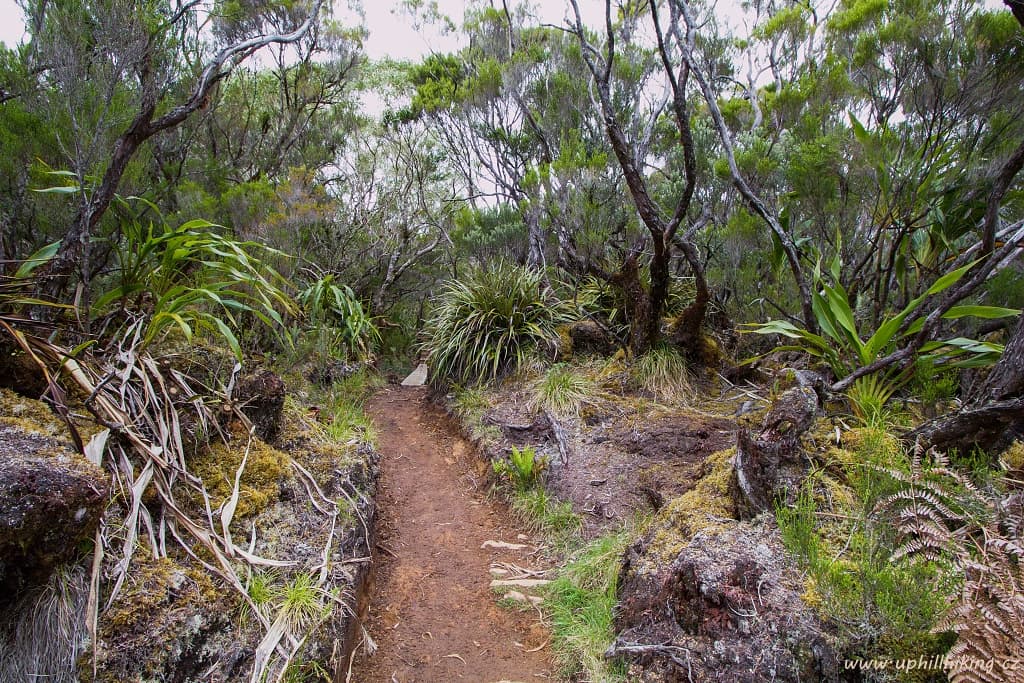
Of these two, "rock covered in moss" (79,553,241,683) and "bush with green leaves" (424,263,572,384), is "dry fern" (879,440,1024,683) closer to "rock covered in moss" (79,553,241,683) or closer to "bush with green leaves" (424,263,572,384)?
"rock covered in moss" (79,553,241,683)

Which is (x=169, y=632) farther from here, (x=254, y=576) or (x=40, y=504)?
(x=40, y=504)

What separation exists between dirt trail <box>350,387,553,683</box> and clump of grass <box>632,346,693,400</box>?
1.81 meters

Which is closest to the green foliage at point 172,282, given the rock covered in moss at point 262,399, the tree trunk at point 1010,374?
the rock covered in moss at point 262,399

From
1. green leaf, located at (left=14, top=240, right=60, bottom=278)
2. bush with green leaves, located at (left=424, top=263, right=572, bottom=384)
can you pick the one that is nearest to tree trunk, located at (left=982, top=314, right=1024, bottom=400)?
bush with green leaves, located at (left=424, top=263, right=572, bottom=384)

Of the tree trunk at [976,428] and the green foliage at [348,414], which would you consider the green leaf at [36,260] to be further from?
the tree trunk at [976,428]

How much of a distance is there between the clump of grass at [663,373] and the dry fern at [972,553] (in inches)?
108

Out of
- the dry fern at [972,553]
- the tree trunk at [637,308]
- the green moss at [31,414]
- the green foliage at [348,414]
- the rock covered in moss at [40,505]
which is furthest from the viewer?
the tree trunk at [637,308]

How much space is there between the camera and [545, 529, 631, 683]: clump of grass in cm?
239

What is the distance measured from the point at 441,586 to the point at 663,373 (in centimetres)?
288

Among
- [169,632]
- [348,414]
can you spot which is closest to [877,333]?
[348,414]

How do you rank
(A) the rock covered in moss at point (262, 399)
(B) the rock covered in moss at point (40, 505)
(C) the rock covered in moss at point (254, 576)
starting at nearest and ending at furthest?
(B) the rock covered in moss at point (40, 505) < (C) the rock covered in moss at point (254, 576) < (A) the rock covered in moss at point (262, 399)

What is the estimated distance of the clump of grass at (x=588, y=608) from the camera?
2395 mm

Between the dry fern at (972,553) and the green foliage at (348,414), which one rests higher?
the dry fern at (972,553)

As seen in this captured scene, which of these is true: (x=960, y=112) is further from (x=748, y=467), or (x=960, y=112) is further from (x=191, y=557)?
(x=191, y=557)
